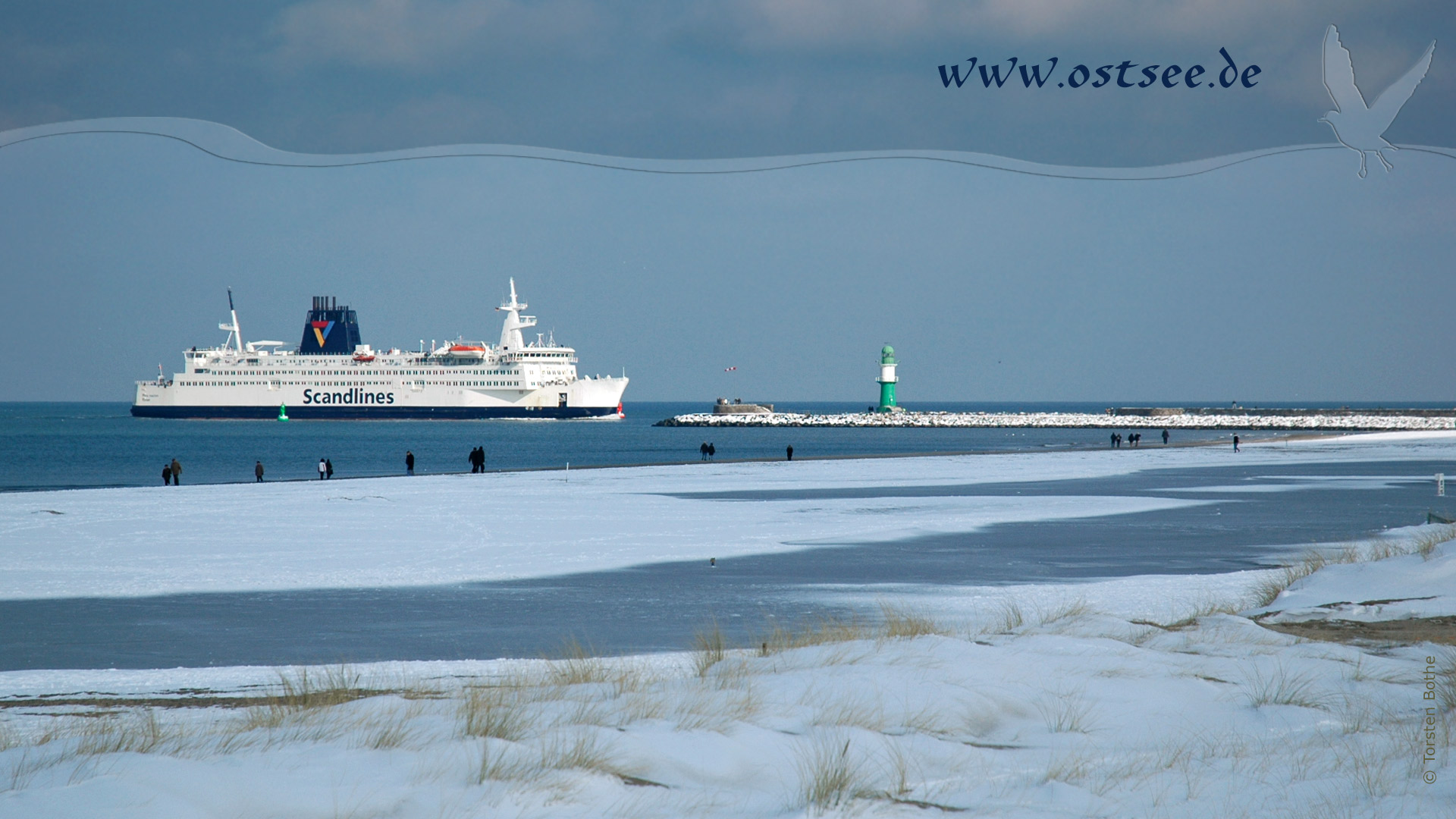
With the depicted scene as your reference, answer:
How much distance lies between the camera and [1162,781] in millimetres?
4008

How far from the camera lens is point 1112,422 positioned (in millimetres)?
85500

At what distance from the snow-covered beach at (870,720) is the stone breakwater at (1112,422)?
69.7 m

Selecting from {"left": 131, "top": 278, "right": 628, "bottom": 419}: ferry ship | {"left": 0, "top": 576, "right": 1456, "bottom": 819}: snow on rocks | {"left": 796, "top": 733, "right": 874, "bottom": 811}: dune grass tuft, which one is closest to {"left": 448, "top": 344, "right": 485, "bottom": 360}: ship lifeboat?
{"left": 131, "top": 278, "right": 628, "bottom": 419}: ferry ship

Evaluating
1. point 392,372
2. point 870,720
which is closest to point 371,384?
point 392,372

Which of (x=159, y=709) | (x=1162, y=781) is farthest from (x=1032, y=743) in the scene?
(x=159, y=709)

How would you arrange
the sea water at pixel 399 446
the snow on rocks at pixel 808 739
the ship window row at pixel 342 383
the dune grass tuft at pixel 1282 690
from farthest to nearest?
the ship window row at pixel 342 383, the sea water at pixel 399 446, the dune grass tuft at pixel 1282 690, the snow on rocks at pixel 808 739

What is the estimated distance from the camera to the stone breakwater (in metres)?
74.9

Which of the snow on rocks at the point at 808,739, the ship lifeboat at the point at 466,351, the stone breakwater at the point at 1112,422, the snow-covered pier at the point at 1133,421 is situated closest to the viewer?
the snow on rocks at the point at 808,739

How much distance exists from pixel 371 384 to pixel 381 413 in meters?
2.88

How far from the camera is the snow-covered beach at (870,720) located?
373cm

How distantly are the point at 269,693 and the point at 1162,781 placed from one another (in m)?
4.44

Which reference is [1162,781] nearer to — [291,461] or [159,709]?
[159,709]

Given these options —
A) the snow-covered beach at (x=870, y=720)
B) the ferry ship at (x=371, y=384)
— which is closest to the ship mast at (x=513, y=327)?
the ferry ship at (x=371, y=384)

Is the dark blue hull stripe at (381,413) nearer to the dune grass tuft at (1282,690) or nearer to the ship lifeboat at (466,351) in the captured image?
the ship lifeboat at (466,351)
